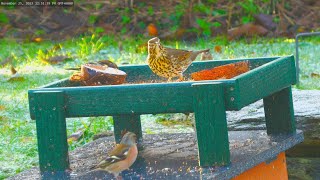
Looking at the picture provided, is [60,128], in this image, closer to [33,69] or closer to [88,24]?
[33,69]

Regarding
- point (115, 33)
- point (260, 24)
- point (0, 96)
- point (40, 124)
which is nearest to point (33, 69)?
point (0, 96)

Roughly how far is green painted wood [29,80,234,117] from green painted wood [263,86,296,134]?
863mm

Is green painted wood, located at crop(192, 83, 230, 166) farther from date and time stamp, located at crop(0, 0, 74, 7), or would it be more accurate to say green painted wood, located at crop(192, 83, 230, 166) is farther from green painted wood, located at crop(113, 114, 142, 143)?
date and time stamp, located at crop(0, 0, 74, 7)

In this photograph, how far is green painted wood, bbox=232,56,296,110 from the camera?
3.67m

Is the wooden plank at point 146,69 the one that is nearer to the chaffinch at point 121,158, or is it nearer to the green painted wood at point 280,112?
the green painted wood at point 280,112

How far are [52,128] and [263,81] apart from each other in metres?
1.01

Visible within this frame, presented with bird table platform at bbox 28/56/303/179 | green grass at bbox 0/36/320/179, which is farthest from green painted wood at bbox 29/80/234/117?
green grass at bbox 0/36/320/179

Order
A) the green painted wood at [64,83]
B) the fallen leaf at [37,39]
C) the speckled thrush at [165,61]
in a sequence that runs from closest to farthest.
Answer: the green painted wood at [64,83] < the speckled thrush at [165,61] < the fallen leaf at [37,39]

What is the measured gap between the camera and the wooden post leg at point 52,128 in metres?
3.79

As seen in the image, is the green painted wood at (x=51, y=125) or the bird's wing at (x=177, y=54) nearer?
the green painted wood at (x=51, y=125)

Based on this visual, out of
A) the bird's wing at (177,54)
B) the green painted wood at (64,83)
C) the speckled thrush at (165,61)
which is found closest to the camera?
the green painted wood at (64,83)

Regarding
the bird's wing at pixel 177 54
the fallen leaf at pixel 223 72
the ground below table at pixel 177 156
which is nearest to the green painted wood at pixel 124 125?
the ground below table at pixel 177 156

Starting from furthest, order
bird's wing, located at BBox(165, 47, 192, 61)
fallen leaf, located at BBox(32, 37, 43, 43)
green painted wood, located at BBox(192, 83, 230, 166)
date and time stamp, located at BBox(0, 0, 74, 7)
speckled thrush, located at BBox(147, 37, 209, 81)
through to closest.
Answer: date and time stamp, located at BBox(0, 0, 74, 7), fallen leaf, located at BBox(32, 37, 43, 43), bird's wing, located at BBox(165, 47, 192, 61), speckled thrush, located at BBox(147, 37, 209, 81), green painted wood, located at BBox(192, 83, 230, 166)

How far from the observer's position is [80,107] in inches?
150
